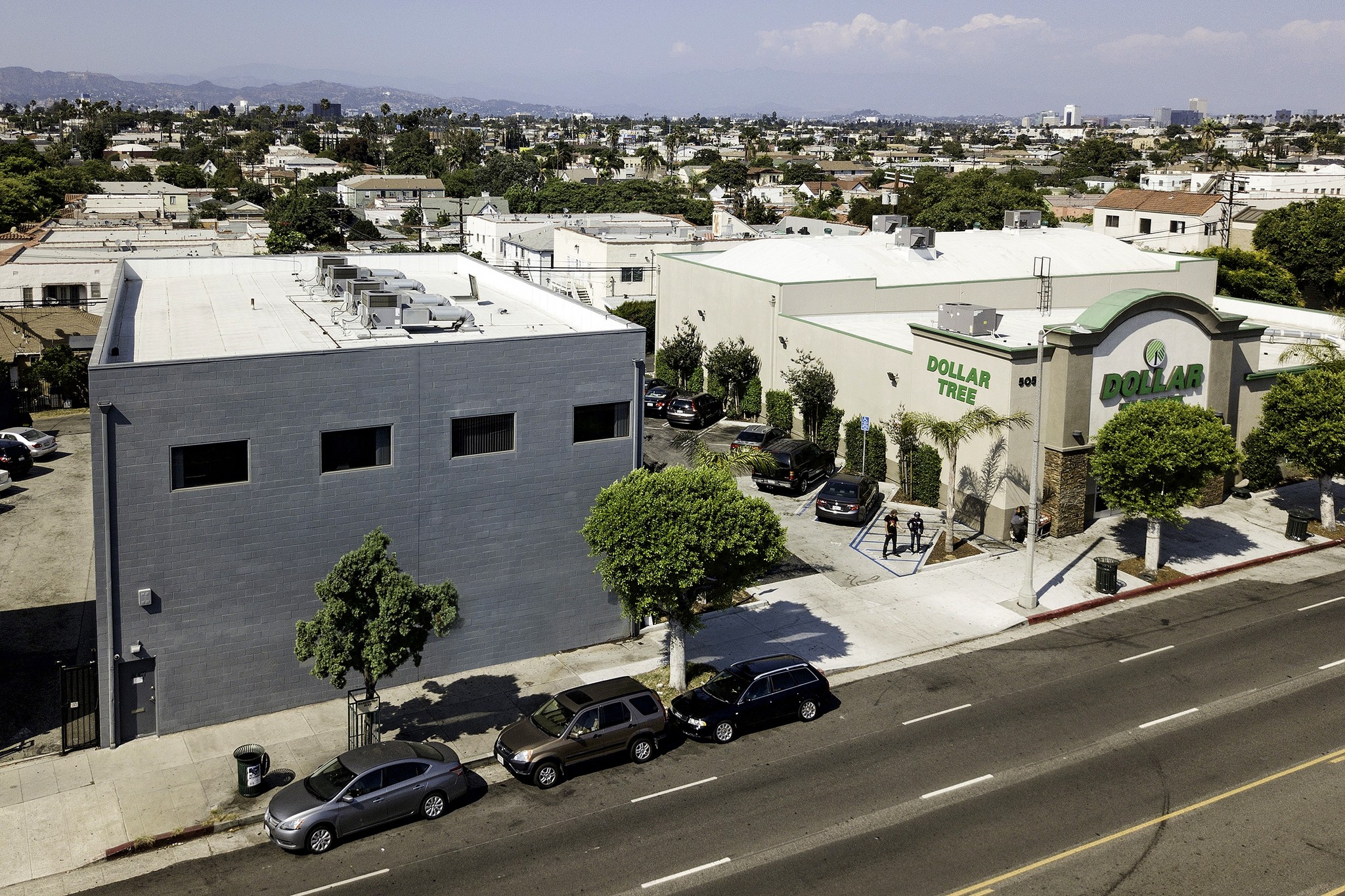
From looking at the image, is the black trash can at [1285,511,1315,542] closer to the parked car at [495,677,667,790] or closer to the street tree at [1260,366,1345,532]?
the street tree at [1260,366,1345,532]

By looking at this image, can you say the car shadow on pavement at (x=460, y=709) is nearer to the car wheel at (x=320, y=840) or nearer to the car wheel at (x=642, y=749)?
the car wheel at (x=642, y=749)

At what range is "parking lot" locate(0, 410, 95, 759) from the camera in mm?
24219

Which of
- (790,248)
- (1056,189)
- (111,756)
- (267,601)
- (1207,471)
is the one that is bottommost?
(111,756)

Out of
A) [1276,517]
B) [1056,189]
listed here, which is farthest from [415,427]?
[1056,189]

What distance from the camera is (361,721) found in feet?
73.4

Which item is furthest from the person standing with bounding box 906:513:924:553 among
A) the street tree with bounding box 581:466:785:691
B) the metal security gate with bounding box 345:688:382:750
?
the metal security gate with bounding box 345:688:382:750

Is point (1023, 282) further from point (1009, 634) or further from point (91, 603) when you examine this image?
point (91, 603)

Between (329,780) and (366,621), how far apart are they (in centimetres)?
305

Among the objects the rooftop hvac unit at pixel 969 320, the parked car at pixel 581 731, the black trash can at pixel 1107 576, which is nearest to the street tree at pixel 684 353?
the rooftop hvac unit at pixel 969 320

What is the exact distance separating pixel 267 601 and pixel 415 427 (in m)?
4.80

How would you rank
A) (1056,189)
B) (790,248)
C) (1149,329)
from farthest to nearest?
(1056,189)
(790,248)
(1149,329)

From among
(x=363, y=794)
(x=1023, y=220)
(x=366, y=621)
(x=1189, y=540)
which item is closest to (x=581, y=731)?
(x=363, y=794)

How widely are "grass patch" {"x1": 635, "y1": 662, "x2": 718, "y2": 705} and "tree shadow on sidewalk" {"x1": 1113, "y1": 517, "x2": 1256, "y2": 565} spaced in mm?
15401

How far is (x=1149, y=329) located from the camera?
3566 centimetres
